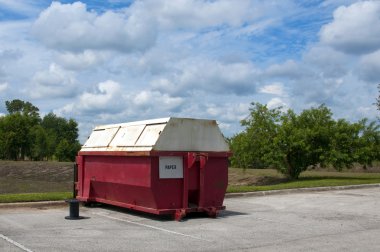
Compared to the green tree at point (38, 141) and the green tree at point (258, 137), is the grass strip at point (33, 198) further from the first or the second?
the green tree at point (38, 141)

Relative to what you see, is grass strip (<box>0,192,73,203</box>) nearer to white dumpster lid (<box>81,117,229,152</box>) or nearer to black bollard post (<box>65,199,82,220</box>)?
white dumpster lid (<box>81,117,229,152</box>)

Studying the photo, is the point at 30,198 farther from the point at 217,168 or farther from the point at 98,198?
the point at 217,168

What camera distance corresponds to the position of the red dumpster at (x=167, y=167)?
11.8 metres

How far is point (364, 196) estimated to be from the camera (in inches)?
704

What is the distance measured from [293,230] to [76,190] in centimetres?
699

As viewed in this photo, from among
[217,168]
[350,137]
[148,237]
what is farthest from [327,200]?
[350,137]

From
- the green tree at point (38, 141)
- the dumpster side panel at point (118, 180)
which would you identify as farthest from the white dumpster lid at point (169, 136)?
the green tree at point (38, 141)

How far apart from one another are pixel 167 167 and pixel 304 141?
63.2 ft

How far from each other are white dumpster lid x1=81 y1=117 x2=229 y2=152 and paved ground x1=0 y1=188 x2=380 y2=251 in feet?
5.66

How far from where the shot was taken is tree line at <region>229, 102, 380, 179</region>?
97.2 feet

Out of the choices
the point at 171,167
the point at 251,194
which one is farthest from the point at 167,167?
the point at 251,194

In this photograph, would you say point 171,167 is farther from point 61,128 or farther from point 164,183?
point 61,128

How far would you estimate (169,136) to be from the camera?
12016 mm

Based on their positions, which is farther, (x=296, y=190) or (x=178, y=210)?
(x=296, y=190)
